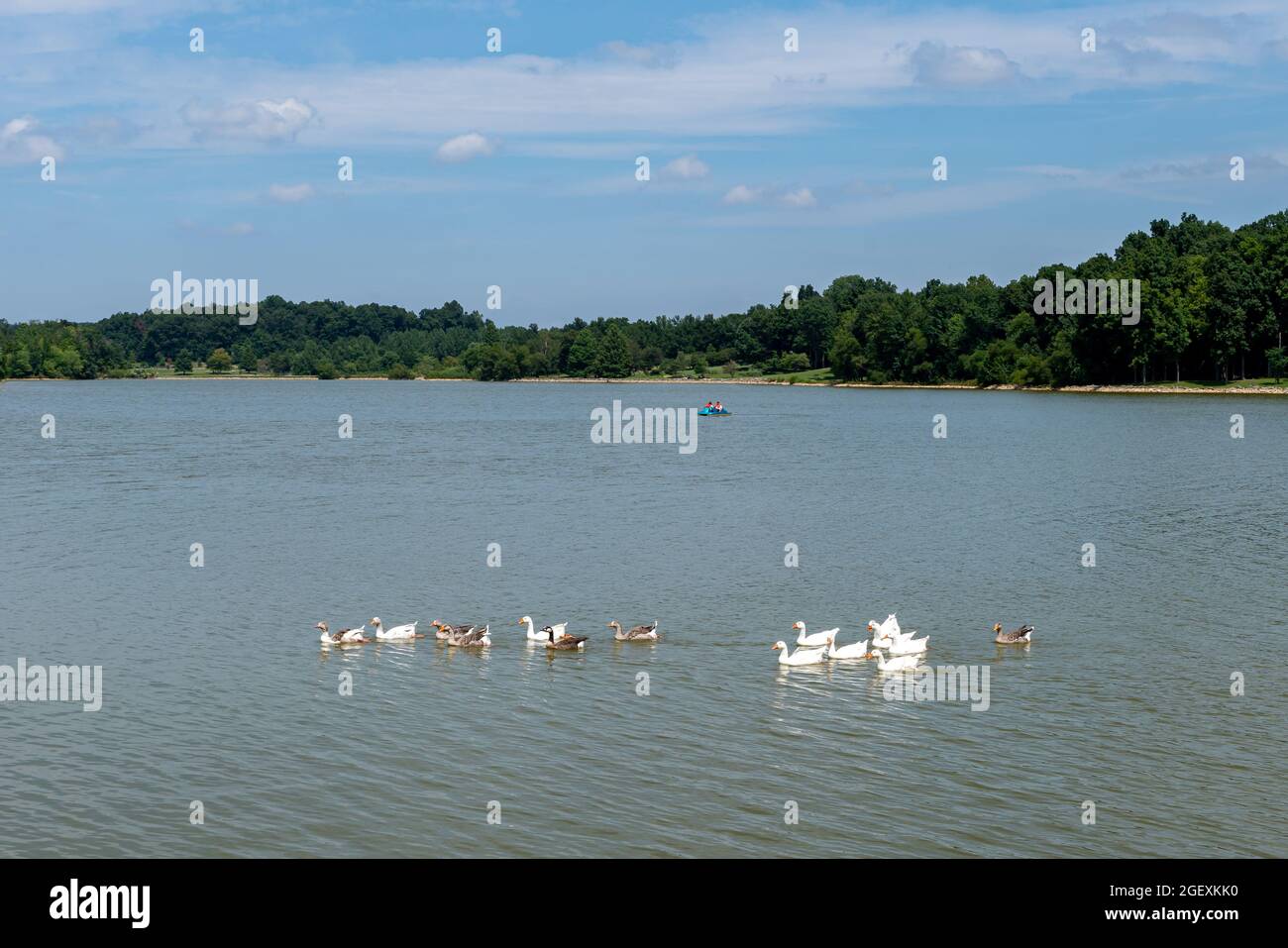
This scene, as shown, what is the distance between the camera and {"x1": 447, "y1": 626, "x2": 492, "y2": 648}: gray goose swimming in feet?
98.7

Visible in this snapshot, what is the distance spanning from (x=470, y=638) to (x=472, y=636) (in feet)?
0.22

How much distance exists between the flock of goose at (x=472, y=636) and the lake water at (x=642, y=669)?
1.43 ft

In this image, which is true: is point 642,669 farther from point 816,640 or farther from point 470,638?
point 470,638

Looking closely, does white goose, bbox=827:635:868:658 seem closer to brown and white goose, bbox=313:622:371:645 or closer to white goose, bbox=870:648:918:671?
white goose, bbox=870:648:918:671

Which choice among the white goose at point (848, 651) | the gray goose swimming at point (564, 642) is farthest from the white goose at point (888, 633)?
the gray goose swimming at point (564, 642)

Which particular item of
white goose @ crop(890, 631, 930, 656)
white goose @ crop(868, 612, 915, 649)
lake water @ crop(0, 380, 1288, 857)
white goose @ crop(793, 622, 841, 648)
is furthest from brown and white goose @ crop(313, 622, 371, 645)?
white goose @ crop(890, 631, 930, 656)

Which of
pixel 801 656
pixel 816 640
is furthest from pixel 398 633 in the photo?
pixel 816 640

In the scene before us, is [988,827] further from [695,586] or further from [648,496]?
[648,496]

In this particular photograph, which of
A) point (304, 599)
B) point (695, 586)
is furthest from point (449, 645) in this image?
point (695, 586)

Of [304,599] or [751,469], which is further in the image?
[751,469]

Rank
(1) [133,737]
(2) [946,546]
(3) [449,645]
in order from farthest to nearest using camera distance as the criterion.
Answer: (2) [946,546] → (3) [449,645] → (1) [133,737]
